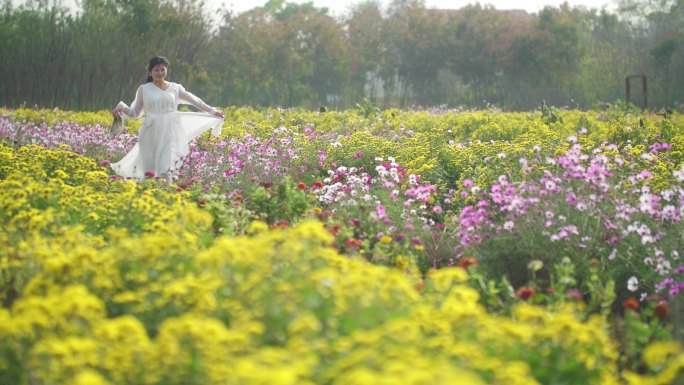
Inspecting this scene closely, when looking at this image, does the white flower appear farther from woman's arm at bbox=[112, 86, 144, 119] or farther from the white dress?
woman's arm at bbox=[112, 86, 144, 119]

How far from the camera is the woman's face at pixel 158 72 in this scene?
8844 millimetres

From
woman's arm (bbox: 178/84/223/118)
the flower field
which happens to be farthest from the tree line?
the flower field

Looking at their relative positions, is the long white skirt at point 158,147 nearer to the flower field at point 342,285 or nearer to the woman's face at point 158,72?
the woman's face at point 158,72

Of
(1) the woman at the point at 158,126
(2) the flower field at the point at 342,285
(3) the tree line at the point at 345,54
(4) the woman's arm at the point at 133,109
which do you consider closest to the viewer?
(2) the flower field at the point at 342,285

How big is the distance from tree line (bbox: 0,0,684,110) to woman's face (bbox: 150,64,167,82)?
12800 millimetres

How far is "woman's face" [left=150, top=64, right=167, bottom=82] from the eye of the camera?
29.0 ft

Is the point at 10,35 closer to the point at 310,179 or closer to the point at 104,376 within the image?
the point at 310,179

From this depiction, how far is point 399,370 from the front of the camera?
2.22m

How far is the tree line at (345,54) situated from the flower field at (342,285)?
14808 mm

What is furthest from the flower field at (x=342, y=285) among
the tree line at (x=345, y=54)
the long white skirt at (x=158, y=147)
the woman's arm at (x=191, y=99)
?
the tree line at (x=345, y=54)

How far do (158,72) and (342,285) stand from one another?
637 cm

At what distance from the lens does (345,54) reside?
49312 mm

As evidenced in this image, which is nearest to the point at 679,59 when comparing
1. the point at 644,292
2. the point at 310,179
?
the point at 310,179

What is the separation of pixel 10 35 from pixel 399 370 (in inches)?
985
